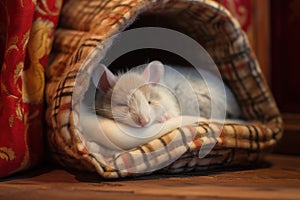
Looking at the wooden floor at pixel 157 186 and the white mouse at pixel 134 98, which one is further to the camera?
the white mouse at pixel 134 98

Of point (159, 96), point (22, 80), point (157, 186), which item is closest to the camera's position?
point (157, 186)

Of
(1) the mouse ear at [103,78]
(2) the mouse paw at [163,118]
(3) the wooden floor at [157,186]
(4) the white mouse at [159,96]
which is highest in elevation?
(1) the mouse ear at [103,78]

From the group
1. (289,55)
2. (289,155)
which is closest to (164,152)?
(289,155)

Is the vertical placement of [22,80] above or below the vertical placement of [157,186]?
above

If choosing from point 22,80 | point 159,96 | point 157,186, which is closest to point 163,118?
point 159,96

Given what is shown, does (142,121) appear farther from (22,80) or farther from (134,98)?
(22,80)

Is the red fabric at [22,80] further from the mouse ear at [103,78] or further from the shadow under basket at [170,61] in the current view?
the mouse ear at [103,78]

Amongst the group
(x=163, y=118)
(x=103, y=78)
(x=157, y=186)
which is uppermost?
(x=103, y=78)

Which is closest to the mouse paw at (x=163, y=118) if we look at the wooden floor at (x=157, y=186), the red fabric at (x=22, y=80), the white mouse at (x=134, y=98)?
the white mouse at (x=134, y=98)
